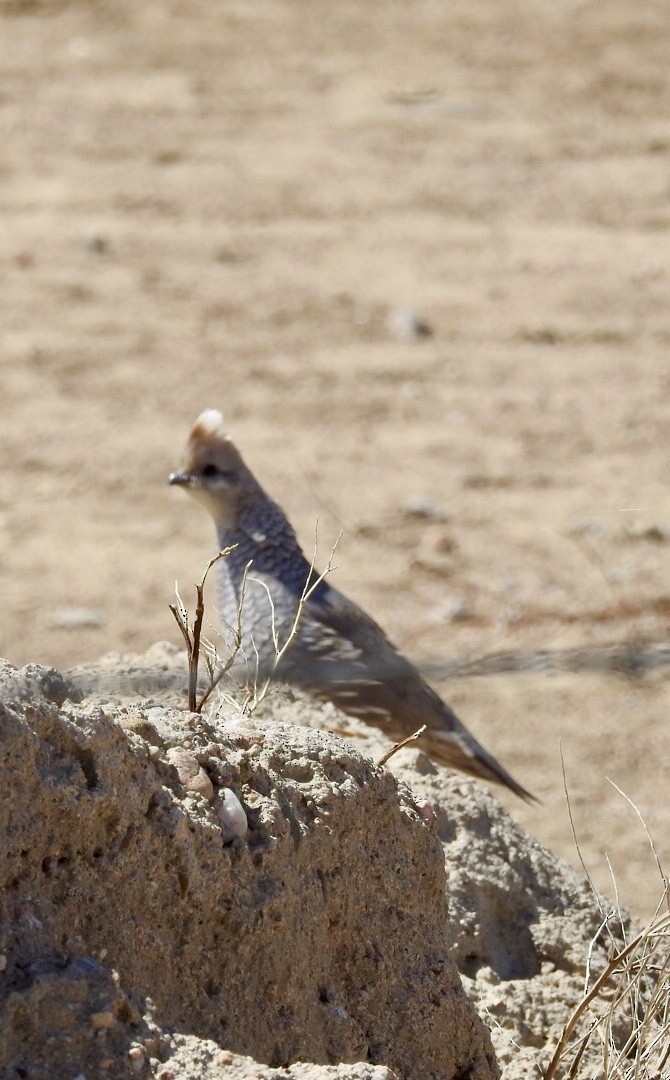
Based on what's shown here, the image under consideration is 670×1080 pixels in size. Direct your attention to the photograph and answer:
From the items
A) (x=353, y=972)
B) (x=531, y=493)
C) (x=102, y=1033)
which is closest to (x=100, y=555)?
(x=531, y=493)

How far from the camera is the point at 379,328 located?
9094 mm

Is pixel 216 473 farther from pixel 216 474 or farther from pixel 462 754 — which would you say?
pixel 462 754

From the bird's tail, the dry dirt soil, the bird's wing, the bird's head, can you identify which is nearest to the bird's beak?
the bird's head

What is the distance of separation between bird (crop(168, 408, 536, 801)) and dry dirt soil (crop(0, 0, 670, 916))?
591 mm

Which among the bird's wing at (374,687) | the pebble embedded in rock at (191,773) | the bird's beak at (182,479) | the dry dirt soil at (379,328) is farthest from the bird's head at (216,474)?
the pebble embedded in rock at (191,773)

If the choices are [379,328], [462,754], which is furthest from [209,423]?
[379,328]

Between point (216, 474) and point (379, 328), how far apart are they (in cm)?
324

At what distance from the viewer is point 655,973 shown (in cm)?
355

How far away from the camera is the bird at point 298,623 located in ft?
16.8

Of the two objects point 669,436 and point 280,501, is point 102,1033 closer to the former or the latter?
point 280,501

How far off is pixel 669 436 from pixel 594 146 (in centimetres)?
298

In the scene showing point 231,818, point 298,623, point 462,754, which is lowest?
point 462,754

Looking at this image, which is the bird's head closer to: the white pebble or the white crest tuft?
the white crest tuft

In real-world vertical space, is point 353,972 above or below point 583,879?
above
